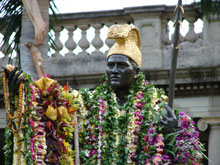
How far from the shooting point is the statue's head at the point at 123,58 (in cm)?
1311

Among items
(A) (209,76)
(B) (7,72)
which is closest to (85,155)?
(B) (7,72)

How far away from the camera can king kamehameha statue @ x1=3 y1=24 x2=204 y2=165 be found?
12.3 m

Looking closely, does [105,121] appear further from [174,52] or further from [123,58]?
[174,52]

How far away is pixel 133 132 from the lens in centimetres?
1296

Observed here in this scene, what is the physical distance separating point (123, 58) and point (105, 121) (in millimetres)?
885

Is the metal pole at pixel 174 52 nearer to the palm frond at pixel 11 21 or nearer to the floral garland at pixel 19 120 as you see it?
the floral garland at pixel 19 120

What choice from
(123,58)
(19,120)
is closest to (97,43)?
(123,58)

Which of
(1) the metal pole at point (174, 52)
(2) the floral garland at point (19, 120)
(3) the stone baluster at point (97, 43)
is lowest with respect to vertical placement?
(2) the floral garland at point (19, 120)

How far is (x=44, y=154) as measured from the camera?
1246 cm

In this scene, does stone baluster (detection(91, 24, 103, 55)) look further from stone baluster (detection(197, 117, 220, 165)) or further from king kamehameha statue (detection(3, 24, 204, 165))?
king kamehameha statue (detection(3, 24, 204, 165))

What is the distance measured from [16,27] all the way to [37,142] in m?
7.70

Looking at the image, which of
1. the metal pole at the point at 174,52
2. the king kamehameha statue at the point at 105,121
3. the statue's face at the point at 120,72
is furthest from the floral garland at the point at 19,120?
the metal pole at the point at 174,52

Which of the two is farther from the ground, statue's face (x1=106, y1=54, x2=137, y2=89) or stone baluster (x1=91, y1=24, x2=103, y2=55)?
stone baluster (x1=91, y1=24, x2=103, y2=55)

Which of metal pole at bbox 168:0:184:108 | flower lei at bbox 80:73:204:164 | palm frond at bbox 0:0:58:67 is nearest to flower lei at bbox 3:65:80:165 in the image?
flower lei at bbox 80:73:204:164
